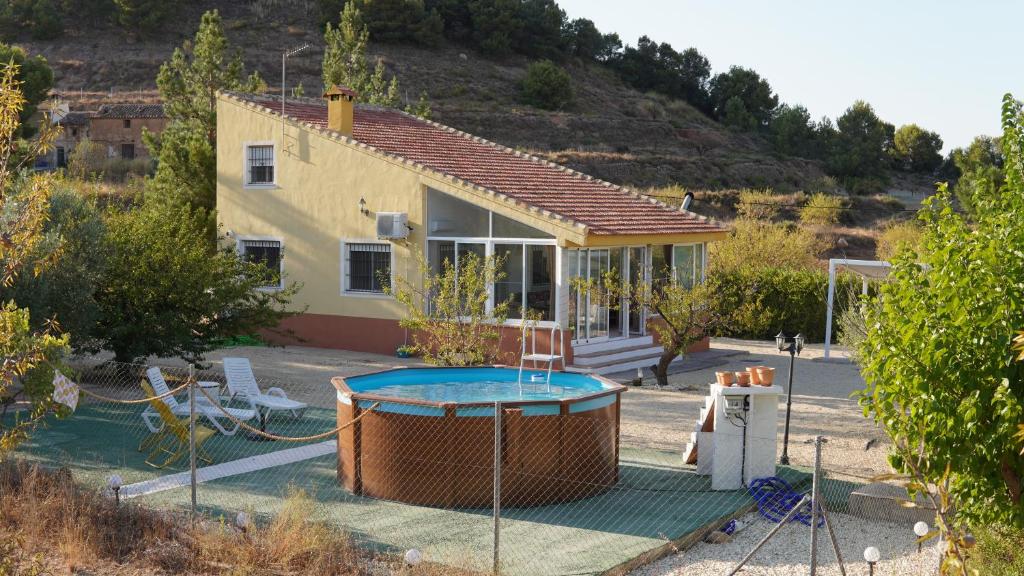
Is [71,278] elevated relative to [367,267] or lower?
elevated

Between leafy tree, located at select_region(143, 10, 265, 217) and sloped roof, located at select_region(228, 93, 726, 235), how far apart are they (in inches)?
149

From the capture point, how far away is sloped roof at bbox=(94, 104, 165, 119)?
182 feet

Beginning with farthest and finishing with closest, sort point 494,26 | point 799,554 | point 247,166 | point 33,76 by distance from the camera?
1. point 494,26
2. point 33,76
3. point 247,166
4. point 799,554

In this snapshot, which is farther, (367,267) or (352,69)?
(352,69)

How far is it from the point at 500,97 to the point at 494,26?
11448mm

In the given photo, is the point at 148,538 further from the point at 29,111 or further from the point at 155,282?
the point at 29,111

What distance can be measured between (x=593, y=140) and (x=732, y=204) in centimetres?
1473

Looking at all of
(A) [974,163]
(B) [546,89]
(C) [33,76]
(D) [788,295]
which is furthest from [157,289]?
(B) [546,89]

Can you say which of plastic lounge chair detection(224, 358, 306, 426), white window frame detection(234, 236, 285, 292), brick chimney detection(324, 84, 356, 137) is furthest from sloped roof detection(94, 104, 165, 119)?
plastic lounge chair detection(224, 358, 306, 426)

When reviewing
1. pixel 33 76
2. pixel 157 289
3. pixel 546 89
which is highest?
pixel 546 89

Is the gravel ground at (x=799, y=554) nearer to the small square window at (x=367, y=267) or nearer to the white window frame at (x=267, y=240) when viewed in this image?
the small square window at (x=367, y=267)

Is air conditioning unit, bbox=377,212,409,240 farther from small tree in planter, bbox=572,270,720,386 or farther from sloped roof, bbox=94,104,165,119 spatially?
sloped roof, bbox=94,104,165,119

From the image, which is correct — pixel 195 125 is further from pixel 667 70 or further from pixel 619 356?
pixel 667 70

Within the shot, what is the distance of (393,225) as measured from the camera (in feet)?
70.3
